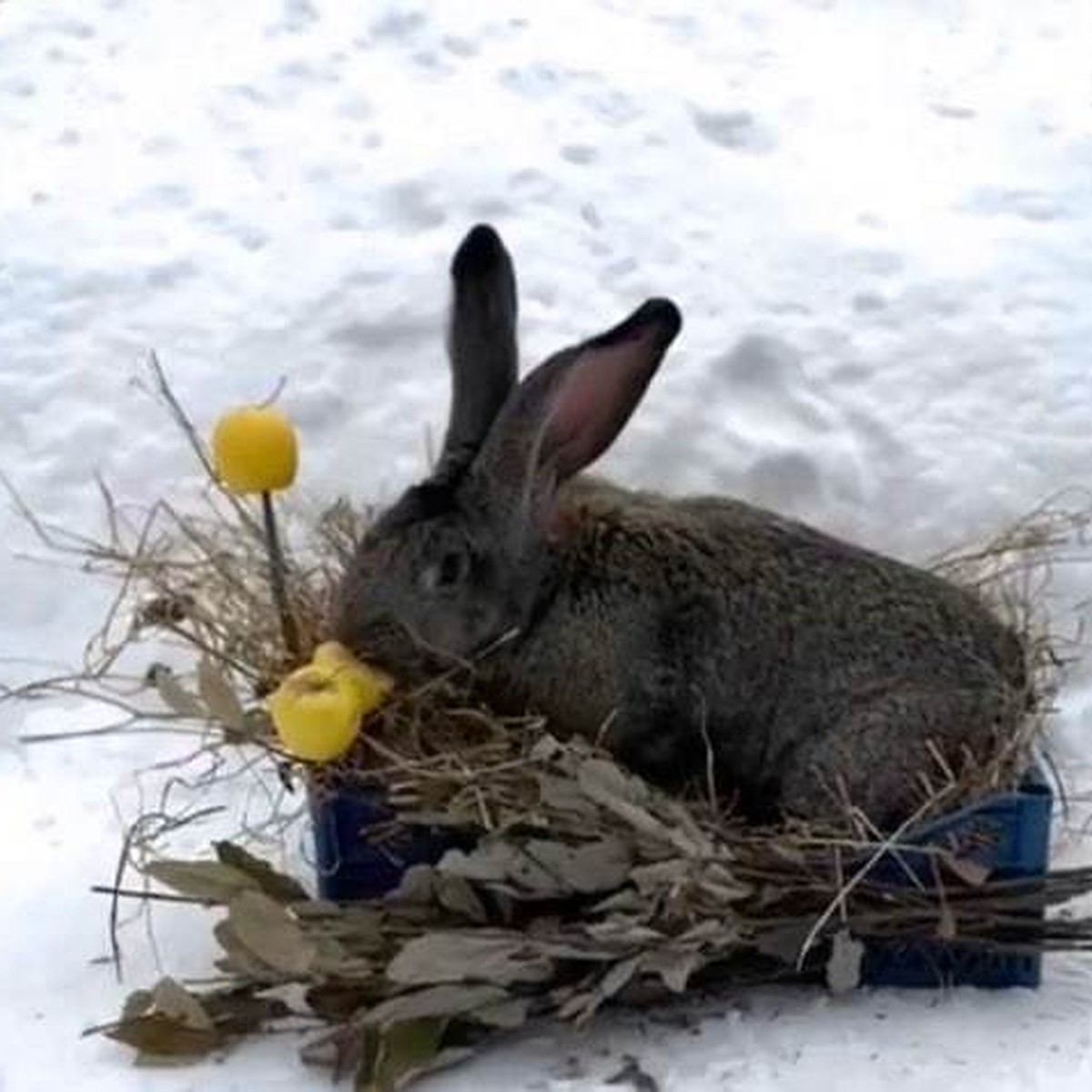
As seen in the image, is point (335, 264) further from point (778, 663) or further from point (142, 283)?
point (778, 663)

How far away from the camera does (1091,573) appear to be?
183 inches

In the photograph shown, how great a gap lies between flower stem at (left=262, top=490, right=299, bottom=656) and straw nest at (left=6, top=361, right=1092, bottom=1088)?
0.16m

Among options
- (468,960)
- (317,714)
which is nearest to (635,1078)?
(468,960)

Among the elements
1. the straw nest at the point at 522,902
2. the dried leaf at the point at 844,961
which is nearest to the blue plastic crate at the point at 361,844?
the straw nest at the point at 522,902

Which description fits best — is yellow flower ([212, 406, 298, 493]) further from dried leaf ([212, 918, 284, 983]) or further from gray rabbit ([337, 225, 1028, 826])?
dried leaf ([212, 918, 284, 983])

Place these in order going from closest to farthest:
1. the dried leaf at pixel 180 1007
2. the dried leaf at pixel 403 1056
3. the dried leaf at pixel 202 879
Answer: the dried leaf at pixel 403 1056 < the dried leaf at pixel 180 1007 < the dried leaf at pixel 202 879

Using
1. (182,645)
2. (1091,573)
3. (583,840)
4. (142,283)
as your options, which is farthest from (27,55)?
(583,840)

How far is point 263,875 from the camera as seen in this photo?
3914 mm

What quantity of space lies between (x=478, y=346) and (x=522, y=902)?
2.28 ft

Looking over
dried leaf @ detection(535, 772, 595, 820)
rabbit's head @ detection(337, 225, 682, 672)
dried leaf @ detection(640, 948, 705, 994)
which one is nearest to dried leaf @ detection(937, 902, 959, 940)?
dried leaf @ detection(640, 948, 705, 994)

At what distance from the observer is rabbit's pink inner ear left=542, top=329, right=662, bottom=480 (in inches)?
153

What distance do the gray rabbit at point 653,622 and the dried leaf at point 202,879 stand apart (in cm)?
31

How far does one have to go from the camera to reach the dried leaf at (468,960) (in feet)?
11.9

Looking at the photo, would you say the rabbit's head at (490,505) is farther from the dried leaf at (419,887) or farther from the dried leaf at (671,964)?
the dried leaf at (671,964)
